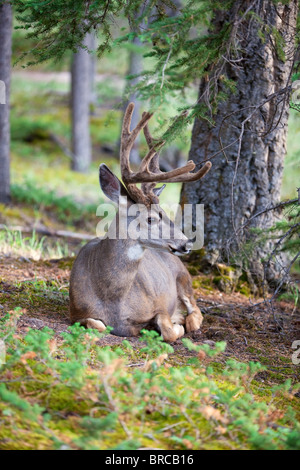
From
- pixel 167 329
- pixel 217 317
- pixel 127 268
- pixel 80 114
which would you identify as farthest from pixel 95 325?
pixel 80 114

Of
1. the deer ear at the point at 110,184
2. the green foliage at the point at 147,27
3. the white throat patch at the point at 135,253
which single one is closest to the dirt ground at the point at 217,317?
the white throat patch at the point at 135,253

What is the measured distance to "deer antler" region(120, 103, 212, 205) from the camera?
5078 millimetres

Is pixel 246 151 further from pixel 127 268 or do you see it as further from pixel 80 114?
pixel 80 114

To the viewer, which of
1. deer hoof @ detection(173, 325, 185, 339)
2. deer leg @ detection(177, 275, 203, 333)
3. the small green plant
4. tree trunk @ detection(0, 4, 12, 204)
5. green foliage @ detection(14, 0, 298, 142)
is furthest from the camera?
tree trunk @ detection(0, 4, 12, 204)

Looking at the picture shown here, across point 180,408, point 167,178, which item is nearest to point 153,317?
point 167,178

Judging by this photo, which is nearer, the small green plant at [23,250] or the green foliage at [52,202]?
the small green plant at [23,250]

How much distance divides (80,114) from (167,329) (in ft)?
46.3

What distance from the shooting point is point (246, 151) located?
6.97 meters

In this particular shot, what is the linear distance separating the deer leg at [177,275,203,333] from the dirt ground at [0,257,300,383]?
100 mm

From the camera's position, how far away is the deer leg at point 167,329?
5.46 m

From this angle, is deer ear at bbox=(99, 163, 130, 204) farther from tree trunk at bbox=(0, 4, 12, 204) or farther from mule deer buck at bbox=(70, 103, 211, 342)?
tree trunk at bbox=(0, 4, 12, 204)

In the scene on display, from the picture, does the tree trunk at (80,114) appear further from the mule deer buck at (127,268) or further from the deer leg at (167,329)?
the deer leg at (167,329)

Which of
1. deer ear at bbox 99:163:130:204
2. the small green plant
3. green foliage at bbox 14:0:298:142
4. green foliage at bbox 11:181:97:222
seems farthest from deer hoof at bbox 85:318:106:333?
green foliage at bbox 11:181:97:222

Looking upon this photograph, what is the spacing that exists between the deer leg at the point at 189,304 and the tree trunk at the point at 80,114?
12.6 m
